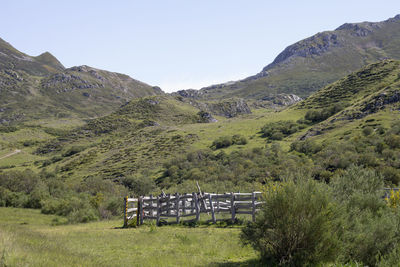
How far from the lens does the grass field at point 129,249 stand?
7.08 m

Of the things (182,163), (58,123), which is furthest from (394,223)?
(58,123)

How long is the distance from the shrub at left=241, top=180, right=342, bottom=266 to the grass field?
1.19 meters

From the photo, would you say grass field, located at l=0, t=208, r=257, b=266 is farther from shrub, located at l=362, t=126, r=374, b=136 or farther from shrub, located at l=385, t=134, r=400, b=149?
shrub, located at l=362, t=126, r=374, b=136

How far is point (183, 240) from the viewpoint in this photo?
39.3 ft

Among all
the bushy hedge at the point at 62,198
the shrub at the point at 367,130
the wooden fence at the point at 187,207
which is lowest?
the bushy hedge at the point at 62,198

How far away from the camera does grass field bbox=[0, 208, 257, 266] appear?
7.08m

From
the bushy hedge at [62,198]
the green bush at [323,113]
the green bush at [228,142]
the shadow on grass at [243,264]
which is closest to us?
the shadow on grass at [243,264]

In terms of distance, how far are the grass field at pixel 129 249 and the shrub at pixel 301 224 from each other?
1.19 metres

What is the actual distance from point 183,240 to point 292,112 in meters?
77.2

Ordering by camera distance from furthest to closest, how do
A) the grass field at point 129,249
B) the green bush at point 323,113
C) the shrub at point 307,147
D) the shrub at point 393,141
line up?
the green bush at point 323,113 → the shrub at point 307,147 → the shrub at point 393,141 → the grass field at point 129,249

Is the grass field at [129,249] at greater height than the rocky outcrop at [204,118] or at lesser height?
lesser

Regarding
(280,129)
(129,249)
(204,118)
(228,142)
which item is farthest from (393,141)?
A: (204,118)

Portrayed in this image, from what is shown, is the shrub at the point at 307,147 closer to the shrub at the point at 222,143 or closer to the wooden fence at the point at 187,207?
the shrub at the point at 222,143

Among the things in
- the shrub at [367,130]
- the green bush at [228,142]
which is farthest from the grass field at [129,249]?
the green bush at [228,142]
